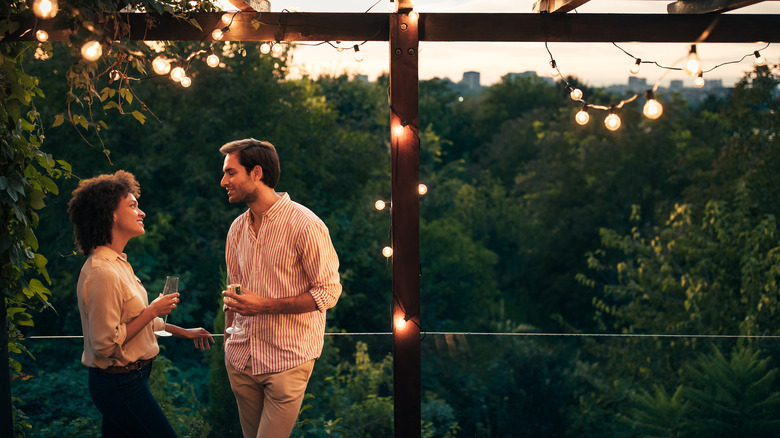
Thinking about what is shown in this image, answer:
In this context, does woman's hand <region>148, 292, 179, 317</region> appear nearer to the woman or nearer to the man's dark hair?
the woman

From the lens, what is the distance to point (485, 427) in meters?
3.33

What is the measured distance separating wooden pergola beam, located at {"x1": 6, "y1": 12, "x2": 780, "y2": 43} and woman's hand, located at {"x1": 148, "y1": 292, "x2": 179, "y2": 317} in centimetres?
95

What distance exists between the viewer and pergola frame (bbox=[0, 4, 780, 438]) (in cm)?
245

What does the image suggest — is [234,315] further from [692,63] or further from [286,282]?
[692,63]

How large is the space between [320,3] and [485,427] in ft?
36.3

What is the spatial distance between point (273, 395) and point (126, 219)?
2.36 feet

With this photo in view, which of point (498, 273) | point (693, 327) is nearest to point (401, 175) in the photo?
point (693, 327)

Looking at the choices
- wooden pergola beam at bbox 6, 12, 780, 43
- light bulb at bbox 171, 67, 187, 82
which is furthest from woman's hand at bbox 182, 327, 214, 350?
wooden pergola beam at bbox 6, 12, 780, 43

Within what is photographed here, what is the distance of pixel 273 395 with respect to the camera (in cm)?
217

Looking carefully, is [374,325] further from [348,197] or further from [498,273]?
[498,273]

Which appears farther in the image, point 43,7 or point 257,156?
point 257,156

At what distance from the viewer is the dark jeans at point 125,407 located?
82.1 inches

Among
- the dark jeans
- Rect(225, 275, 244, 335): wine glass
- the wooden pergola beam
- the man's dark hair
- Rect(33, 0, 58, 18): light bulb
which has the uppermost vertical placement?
the wooden pergola beam

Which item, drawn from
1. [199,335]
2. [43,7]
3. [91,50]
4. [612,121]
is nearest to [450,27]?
[612,121]
